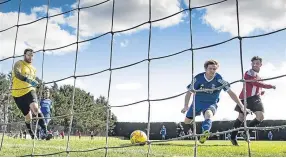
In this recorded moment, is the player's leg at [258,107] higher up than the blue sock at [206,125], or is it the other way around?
the player's leg at [258,107]

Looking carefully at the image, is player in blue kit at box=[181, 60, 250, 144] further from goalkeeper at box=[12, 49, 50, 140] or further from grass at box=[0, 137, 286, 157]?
goalkeeper at box=[12, 49, 50, 140]

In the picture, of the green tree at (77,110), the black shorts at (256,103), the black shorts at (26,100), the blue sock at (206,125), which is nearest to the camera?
the blue sock at (206,125)

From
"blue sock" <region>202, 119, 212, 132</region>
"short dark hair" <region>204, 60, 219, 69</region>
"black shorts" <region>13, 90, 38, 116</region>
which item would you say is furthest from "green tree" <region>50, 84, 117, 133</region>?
"blue sock" <region>202, 119, 212, 132</region>

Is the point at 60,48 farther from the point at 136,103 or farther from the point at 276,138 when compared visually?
the point at 276,138

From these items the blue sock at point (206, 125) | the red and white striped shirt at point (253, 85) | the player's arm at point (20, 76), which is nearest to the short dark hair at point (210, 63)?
the blue sock at point (206, 125)

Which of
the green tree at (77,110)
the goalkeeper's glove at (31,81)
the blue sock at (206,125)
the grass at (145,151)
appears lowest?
the grass at (145,151)

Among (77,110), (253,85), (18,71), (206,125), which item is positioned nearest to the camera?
(206,125)

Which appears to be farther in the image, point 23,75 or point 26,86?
point 26,86

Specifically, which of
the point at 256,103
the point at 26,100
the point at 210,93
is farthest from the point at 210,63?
the point at 26,100

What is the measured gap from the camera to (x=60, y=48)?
423 cm

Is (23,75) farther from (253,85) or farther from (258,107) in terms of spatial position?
(258,107)

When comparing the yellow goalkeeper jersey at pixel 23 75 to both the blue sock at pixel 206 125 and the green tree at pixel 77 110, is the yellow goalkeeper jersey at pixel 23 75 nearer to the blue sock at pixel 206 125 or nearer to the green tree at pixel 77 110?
the blue sock at pixel 206 125

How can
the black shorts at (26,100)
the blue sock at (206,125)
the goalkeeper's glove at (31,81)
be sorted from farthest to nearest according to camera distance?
the black shorts at (26,100)
the goalkeeper's glove at (31,81)
the blue sock at (206,125)

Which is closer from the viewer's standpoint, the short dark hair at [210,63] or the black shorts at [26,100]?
the short dark hair at [210,63]
